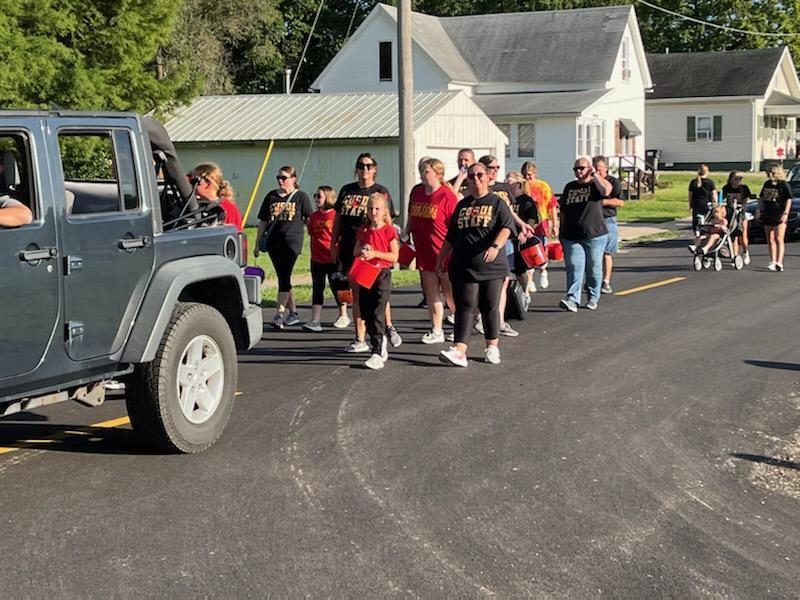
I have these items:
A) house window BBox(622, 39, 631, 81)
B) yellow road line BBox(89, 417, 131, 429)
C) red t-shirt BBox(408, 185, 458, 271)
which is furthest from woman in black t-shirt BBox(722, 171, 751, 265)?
house window BBox(622, 39, 631, 81)

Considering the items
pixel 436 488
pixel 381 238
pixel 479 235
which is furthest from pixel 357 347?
pixel 436 488

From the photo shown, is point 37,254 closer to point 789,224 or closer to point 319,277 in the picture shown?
point 319,277

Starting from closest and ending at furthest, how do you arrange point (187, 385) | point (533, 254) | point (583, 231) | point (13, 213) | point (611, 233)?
point (13, 213) < point (187, 385) < point (533, 254) < point (583, 231) < point (611, 233)

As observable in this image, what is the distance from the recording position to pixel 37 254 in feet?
18.8

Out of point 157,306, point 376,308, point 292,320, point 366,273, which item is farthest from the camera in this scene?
point 292,320

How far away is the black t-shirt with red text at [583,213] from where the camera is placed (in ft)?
45.6

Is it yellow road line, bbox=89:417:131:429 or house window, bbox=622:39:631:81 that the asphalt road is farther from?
house window, bbox=622:39:631:81

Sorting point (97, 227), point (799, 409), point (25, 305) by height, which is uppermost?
point (97, 227)

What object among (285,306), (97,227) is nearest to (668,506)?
(97,227)

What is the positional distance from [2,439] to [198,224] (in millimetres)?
1980

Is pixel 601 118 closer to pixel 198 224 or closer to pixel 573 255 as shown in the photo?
pixel 573 255

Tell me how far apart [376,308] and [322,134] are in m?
23.4

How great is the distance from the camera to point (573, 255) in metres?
14.0

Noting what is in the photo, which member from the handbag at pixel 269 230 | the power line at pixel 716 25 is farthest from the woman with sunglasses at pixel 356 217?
the power line at pixel 716 25
